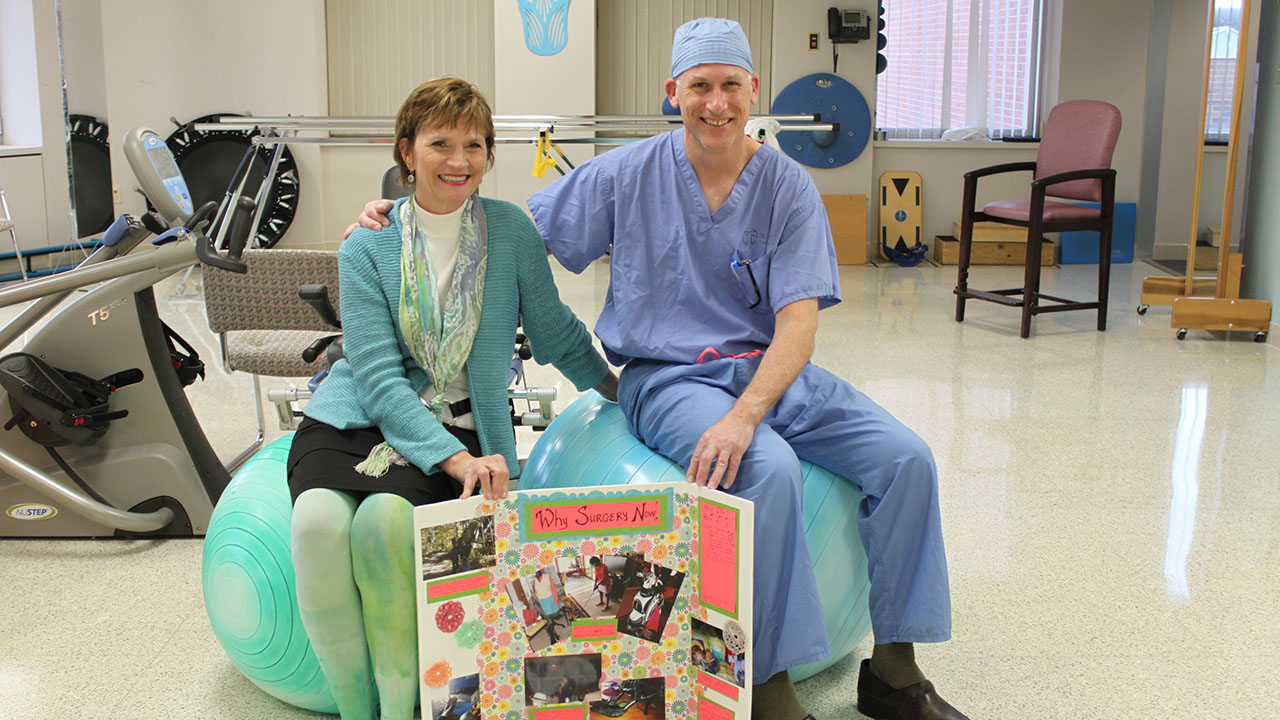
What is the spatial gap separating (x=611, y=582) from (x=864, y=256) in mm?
6624

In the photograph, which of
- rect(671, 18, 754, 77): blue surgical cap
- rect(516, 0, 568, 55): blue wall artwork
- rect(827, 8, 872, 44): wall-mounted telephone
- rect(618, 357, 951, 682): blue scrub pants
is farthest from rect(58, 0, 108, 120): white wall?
rect(618, 357, 951, 682): blue scrub pants

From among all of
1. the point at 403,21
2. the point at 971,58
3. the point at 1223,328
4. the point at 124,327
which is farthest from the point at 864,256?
the point at 124,327

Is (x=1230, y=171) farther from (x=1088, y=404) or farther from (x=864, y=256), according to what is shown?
(x=864, y=256)

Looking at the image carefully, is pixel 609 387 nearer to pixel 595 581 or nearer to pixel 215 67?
pixel 595 581

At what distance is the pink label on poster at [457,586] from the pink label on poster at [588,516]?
103 millimetres

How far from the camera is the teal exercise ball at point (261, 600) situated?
1966mm

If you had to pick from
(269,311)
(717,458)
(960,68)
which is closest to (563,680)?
(717,458)

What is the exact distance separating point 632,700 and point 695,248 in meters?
0.84

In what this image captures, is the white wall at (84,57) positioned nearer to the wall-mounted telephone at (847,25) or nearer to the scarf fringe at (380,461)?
the wall-mounted telephone at (847,25)

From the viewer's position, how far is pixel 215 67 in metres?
7.77

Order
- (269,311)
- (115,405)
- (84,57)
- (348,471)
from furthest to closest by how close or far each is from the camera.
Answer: (84,57)
(269,311)
(115,405)
(348,471)

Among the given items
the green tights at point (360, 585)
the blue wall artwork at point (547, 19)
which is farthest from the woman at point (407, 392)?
the blue wall artwork at point (547, 19)

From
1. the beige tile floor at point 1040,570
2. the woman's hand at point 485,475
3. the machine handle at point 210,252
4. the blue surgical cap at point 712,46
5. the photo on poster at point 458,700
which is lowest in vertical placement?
the beige tile floor at point 1040,570

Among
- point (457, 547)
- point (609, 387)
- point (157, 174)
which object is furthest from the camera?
point (157, 174)
